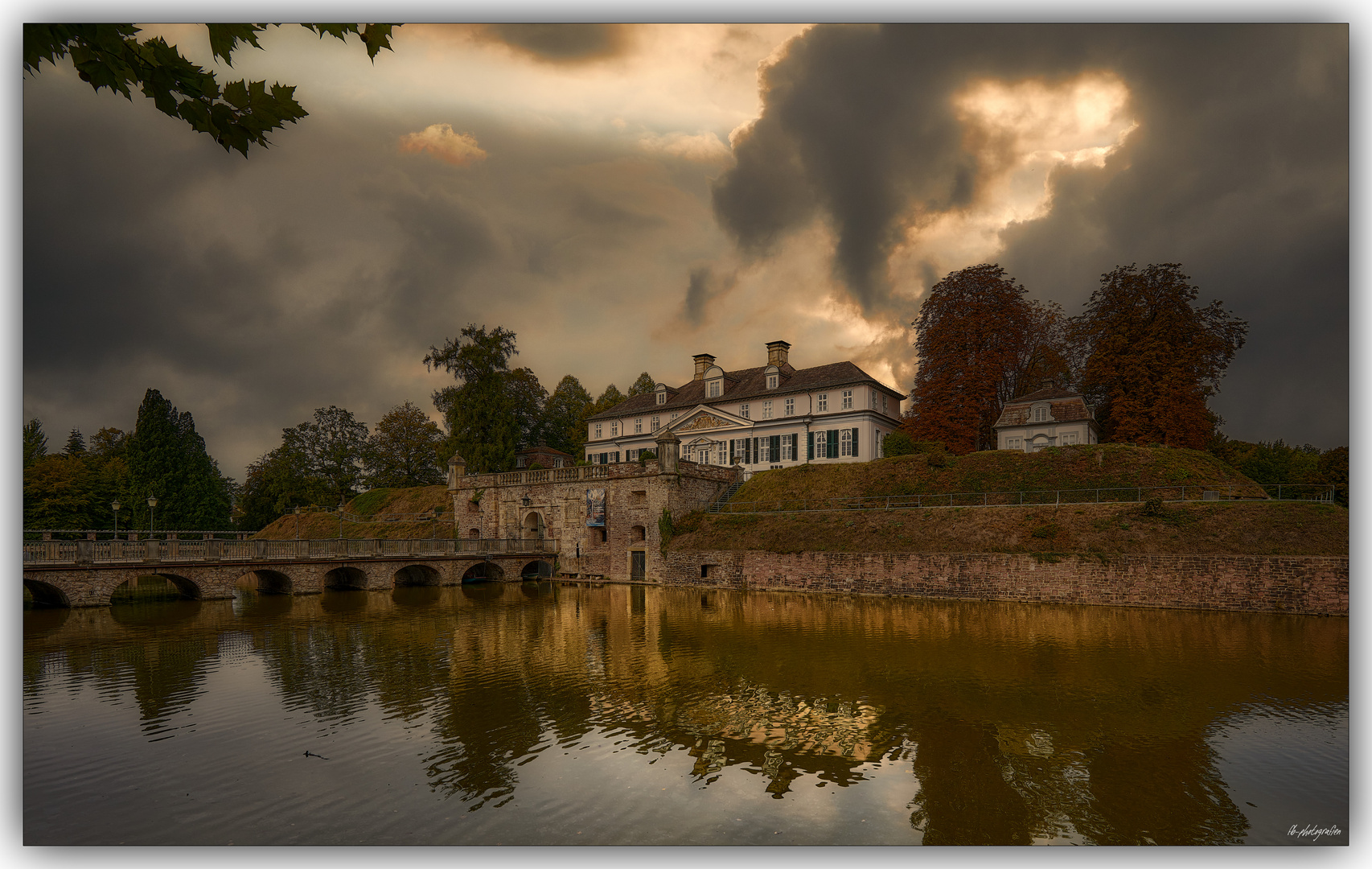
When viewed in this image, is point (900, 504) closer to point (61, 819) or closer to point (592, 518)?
point (592, 518)

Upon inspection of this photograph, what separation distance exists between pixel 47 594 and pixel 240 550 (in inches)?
226

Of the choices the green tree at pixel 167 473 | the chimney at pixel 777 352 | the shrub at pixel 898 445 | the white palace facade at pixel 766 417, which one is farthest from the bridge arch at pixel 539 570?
the green tree at pixel 167 473

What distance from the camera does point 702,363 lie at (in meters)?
56.8

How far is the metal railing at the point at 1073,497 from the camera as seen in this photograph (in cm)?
2512

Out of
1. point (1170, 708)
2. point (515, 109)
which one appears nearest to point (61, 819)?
point (515, 109)

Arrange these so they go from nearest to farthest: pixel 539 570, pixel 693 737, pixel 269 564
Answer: pixel 693 737 < pixel 269 564 < pixel 539 570

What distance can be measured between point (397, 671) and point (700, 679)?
20.7ft

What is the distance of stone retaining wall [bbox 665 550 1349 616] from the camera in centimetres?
2114

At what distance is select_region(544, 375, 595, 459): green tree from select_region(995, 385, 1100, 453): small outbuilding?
37764 millimetres

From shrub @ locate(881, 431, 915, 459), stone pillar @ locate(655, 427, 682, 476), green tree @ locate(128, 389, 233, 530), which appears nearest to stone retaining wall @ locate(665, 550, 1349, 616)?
stone pillar @ locate(655, 427, 682, 476)

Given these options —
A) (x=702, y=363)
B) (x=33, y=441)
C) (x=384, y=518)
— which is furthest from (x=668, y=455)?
(x=33, y=441)

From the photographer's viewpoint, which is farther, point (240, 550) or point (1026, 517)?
point (1026, 517)

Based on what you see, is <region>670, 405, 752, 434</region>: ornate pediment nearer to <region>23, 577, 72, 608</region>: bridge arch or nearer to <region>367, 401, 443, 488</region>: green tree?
<region>367, 401, 443, 488</region>: green tree

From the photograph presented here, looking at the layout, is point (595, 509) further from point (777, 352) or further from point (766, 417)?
point (777, 352)
